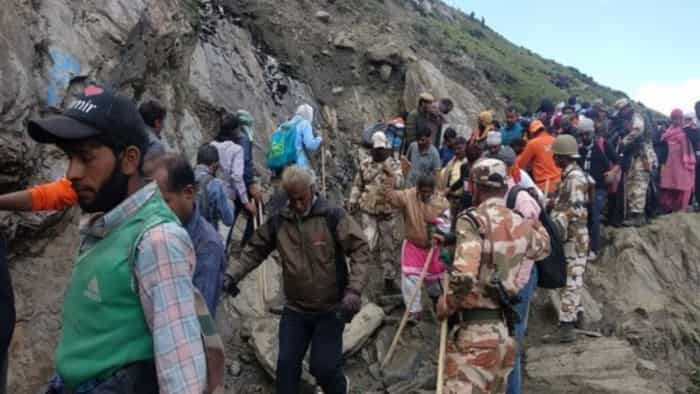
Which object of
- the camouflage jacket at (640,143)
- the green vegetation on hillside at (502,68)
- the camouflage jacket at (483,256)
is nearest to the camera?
the camouflage jacket at (483,256)

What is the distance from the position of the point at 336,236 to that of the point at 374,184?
3644 millimetres

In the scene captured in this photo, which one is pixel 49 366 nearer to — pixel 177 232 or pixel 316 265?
pixel 316 265

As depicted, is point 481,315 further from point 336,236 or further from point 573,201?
point 573,201

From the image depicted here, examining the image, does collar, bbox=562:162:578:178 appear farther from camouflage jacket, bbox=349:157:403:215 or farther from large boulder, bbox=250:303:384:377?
large boulder, bbox=250:303:384:377

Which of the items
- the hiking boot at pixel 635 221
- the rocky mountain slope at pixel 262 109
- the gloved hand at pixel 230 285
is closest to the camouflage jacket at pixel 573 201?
the rocky mountain slope at pixel 262 109

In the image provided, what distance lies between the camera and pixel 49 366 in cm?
557

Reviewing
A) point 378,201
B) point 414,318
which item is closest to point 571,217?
point 414,318

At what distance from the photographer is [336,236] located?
187 inches

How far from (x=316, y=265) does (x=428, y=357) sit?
3.23 metres

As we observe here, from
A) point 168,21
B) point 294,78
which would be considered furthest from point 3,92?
point 294,78

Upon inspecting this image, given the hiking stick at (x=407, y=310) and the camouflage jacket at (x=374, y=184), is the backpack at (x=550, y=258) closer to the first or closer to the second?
the hiking stick at (x=407, y=310)

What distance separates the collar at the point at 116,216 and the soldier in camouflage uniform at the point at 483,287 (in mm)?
2494

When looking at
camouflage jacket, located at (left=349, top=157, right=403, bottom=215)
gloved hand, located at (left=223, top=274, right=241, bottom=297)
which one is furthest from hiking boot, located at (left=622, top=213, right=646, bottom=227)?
gloved hand, located at (left=223, top=274, right=241, bottom=297)

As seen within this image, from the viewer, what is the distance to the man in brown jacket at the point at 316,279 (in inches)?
186
